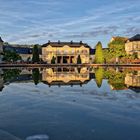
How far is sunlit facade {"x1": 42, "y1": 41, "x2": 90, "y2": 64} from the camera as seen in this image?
119 m

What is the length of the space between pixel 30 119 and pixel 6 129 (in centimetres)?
167

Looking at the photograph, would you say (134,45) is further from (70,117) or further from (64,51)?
(70,117)

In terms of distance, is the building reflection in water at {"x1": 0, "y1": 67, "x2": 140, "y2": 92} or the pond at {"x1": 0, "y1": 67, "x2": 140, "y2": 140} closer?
the pond at {"x1": 0, "y1": 67, "x2": 140, "y2": 140}

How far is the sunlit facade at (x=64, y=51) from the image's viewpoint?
119 meters

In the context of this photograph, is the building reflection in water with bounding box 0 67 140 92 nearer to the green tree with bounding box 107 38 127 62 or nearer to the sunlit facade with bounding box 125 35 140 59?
the green tree with bounding box 107 38 127 62

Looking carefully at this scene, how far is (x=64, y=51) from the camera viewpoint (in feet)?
393


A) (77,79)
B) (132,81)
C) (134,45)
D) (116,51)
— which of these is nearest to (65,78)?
(77,79)

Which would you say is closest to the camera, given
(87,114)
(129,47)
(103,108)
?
(87,114)

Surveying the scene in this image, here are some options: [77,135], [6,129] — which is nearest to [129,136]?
[77,135]

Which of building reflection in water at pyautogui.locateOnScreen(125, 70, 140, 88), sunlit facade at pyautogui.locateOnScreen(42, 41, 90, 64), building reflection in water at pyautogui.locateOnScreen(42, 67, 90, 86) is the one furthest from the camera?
sunlit facade at pyautogui.locateOnScreen(42, 41, 90, 64)

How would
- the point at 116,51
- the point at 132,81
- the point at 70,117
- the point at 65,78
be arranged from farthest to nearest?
1. the point at 116,51
2. the point at 65,78
3. the point at 132,81
4. the point at 70,117

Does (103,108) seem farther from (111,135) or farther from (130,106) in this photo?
(111,135)

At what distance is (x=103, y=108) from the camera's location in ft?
47.2

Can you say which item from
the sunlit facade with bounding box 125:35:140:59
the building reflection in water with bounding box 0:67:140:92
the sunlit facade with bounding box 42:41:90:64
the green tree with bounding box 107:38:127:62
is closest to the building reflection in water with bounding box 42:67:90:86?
the building reflection in water with bounding box 0:67:140:92
